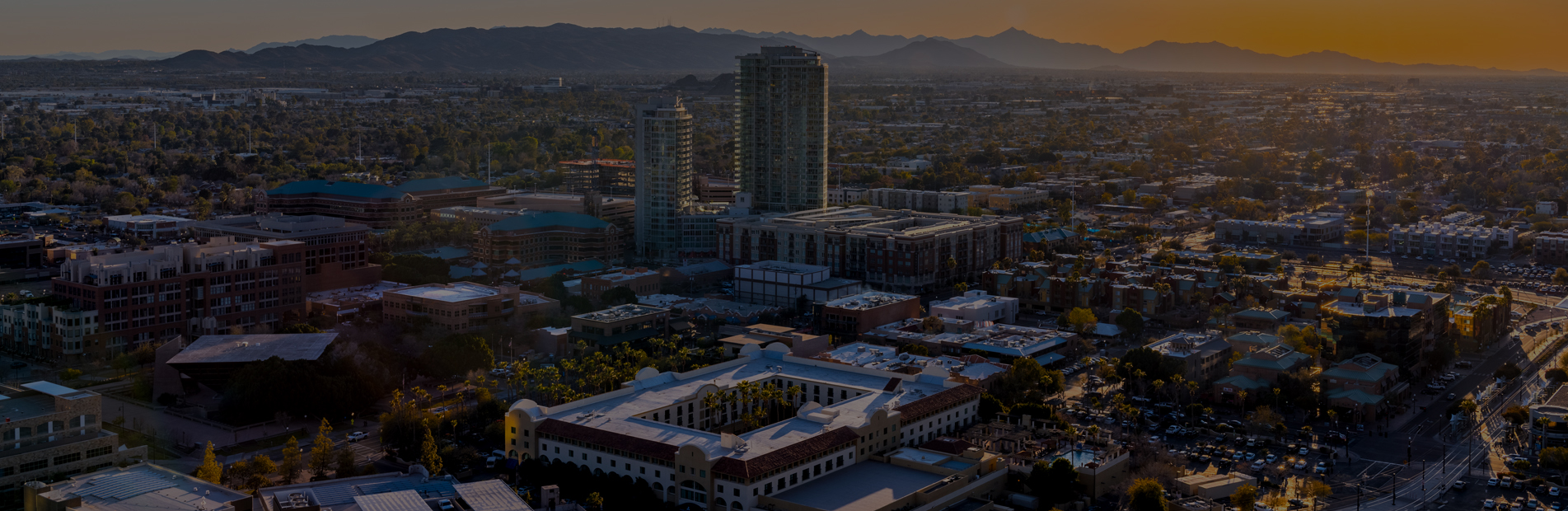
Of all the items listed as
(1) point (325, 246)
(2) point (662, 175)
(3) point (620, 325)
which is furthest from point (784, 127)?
(3) point (620, 325)

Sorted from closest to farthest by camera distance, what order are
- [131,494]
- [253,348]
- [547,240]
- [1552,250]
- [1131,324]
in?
[131,494]
[253,348]
[1131,324]
[547,240]
[1552,250]

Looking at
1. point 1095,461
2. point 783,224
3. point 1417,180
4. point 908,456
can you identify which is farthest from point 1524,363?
point 1417,180

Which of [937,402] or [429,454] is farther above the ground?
[937,402]

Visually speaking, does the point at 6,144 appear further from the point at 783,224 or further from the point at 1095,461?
the point at 1095,461

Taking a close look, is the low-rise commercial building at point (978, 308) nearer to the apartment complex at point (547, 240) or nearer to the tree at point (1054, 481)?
the apartment complex at point (547, 240)

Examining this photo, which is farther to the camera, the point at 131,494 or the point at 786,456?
the point at 786,456

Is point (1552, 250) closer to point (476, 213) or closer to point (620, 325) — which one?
point (620, 325)

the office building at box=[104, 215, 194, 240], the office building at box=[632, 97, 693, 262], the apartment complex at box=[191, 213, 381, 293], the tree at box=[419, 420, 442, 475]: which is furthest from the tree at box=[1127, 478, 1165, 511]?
the office building at box=[104, 215, 194, 240]
